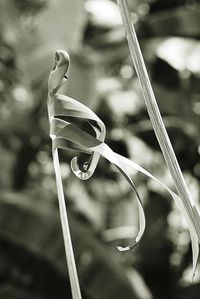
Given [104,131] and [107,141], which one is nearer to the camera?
[104,131]

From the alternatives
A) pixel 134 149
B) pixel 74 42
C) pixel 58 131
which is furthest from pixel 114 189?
pixel 58 131

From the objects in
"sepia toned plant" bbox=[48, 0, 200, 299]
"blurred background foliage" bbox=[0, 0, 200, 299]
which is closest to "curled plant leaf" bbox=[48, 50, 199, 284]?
"sepia toned plant" bbox=[48, 0, 200, 299]

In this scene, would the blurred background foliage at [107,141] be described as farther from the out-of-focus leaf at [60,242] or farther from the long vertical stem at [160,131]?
the long vertical stem at [160,131]

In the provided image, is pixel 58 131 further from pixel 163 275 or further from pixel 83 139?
pixel 163 275

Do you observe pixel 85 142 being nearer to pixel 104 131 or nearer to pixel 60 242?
pixel 104 131

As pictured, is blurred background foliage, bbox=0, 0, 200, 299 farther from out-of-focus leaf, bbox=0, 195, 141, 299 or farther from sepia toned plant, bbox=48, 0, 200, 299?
sepia toned plant, bbox=48, 0, 200, 299

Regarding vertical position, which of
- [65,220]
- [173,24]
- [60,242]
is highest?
[65,220]

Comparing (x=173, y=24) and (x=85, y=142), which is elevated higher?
(x=85, y=142)

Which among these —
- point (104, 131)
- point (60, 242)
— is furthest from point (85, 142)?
point (60, 242)
